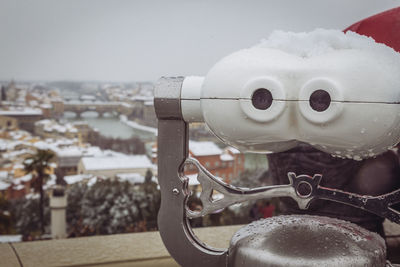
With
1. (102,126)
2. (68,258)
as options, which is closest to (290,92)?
(68,258)

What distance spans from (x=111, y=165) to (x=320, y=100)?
376 cm

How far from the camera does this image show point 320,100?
2.22 ft

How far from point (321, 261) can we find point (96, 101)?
3.38 metres

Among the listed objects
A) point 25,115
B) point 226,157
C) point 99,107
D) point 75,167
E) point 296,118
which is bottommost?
point 75,167

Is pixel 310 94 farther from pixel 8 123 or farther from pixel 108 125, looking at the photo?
pixel 8 123

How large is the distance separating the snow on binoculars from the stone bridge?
3.13 metres

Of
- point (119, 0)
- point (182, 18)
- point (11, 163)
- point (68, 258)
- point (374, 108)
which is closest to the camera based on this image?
point (374, 108)

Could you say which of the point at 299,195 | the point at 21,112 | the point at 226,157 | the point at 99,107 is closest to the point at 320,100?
the point at 299,195

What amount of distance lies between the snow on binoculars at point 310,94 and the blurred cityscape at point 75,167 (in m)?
3.25

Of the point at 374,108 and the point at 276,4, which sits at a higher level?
the point at 276,4

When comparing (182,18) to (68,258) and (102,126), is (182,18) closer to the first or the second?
(102,126)

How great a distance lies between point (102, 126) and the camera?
14.1 ft

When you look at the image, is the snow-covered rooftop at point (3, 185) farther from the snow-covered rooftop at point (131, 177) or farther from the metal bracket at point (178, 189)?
the metal bracket at point (178, 189)

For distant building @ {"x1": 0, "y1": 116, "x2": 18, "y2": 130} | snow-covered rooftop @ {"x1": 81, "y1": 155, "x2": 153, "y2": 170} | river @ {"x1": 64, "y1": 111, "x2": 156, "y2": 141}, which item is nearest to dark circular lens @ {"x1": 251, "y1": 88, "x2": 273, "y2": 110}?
river @ {"x1": 64, "y1": 111, "x2": 156, "y2": 141}
